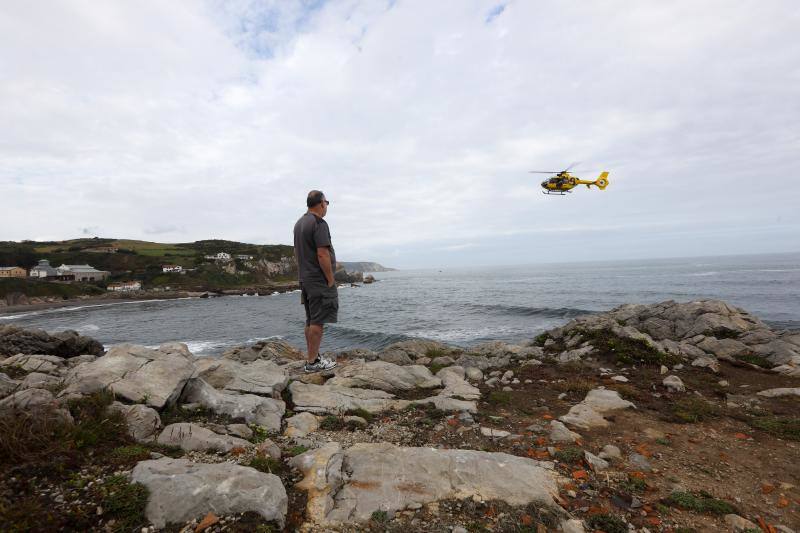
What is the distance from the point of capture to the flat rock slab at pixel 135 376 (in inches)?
203

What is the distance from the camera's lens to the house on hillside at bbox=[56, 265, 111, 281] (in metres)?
87.5

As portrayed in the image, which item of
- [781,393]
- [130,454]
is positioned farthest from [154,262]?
[781,393]

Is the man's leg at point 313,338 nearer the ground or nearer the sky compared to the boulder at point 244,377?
nearer the sky

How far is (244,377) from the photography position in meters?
7.54

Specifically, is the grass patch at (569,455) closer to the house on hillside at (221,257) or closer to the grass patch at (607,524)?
the grass patch at (607,524)

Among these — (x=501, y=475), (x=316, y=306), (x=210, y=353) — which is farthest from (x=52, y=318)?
(x=501, y=475)

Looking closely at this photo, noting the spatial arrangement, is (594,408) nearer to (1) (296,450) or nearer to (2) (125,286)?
(1) (296,450)

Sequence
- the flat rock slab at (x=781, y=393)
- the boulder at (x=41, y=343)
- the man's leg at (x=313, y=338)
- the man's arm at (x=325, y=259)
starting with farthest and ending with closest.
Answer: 1. the boulder at (x=41, y=343)
2. the flat rock slab at (x=781, y=393)
3. the man's leg at (x=313, y=338)
4. the man's arm at (x=325, y=259)

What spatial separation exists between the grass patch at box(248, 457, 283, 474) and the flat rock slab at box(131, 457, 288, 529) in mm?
300

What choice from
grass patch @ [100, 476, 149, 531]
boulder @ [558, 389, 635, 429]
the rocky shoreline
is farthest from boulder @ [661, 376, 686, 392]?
grass patch @ [100, 476, 149, 531]

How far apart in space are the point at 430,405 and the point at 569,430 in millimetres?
2443

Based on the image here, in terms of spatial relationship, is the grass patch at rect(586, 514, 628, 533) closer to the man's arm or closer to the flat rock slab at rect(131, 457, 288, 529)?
the flat rock slab at rect(131, 457, 288, 529)

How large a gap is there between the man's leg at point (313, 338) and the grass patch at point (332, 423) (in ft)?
5.97

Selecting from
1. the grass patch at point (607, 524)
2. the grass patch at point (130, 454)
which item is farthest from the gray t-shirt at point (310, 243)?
the grass patch at point (607, 524)
